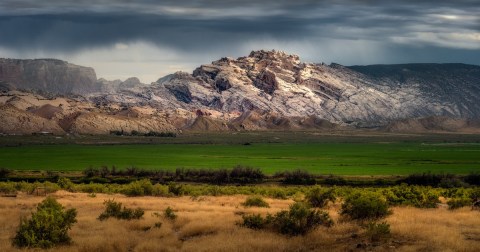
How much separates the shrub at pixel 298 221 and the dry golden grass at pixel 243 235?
47 cm

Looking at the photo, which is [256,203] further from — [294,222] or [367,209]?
[294,222]

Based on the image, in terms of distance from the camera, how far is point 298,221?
26438mm

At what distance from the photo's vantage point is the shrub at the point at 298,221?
2598cm

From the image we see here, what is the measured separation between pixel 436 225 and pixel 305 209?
5249 mm

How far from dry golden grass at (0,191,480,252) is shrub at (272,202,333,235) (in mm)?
473

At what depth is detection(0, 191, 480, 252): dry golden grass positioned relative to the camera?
2291 centimetres

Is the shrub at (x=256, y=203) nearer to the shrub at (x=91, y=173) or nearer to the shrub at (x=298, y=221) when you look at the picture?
the shrub at (x=298, y=221)

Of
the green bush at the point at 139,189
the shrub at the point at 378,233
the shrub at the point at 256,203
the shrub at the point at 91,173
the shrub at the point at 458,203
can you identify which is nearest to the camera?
the shrub at the point at 378,233

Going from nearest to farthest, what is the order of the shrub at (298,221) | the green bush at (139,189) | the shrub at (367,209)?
the shrub at (298,221) < the shrub at (367,209) < the green bush at (139,189)

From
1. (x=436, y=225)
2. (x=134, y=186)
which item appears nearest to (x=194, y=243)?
(x=436, y=225)

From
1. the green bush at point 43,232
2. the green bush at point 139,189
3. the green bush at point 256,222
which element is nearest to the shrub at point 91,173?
the green bush at point 139,189

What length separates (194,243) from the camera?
24516 millimetres

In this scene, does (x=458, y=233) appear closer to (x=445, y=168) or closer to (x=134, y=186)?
(x=134, y=186)

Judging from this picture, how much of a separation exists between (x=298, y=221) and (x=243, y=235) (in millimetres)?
2482
